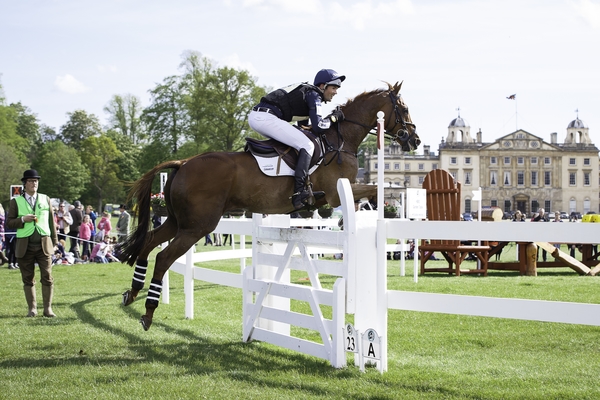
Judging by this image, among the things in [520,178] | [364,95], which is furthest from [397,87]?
[520,178]

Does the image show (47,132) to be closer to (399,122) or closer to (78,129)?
(78,129)

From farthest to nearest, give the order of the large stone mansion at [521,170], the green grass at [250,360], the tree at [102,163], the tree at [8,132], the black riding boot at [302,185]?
1. the large stone mansion at [521,170]
2. the tree at [102,163]
3. the tree at [8,132]
4. the black riding boot at [302,185]
5. the green grass at [250,360]

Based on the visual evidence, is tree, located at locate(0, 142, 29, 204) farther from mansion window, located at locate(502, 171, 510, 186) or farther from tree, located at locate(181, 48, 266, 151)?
mansion window, located at locate(502, 171, 510, 186)

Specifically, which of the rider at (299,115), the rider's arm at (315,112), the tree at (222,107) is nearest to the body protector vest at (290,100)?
the rider at (299,115)

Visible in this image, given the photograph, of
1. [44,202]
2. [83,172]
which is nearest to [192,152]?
[83,172]

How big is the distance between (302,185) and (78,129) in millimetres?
82024

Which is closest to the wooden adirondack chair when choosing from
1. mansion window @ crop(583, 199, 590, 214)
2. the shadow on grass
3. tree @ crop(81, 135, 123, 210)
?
the shadow on grass

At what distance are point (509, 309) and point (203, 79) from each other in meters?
49.6

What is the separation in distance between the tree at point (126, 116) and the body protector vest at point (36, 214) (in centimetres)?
7037

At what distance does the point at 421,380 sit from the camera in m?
5.00

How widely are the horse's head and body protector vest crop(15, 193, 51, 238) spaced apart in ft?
15.4

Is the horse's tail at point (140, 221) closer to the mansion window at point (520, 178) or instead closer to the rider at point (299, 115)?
the rider at point (299, 115)

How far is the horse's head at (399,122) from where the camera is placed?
7438 mm

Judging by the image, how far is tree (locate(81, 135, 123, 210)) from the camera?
2776 inches
